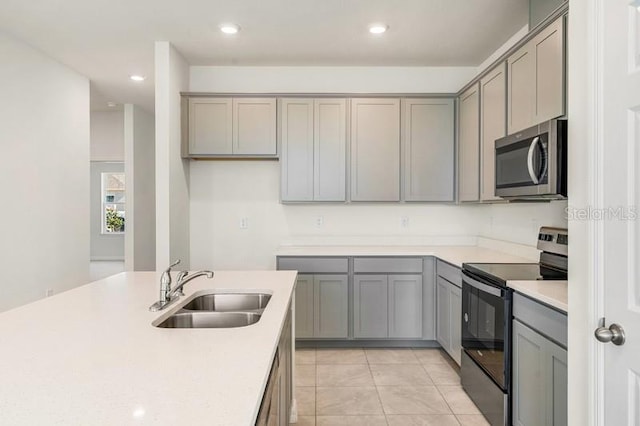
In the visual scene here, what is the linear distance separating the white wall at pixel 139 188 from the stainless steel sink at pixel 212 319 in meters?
4.89

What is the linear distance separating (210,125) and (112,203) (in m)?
6.58

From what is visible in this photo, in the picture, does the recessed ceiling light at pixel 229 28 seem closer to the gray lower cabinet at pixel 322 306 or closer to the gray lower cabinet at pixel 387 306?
the gray lower cabinet at pixel 322 306

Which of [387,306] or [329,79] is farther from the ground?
[329,79]

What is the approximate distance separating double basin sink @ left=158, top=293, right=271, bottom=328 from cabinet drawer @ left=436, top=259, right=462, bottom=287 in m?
1.69

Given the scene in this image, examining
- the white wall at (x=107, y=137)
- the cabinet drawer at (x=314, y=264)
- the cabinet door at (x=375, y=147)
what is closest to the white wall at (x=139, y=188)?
the white wall at (x=107, y=137)

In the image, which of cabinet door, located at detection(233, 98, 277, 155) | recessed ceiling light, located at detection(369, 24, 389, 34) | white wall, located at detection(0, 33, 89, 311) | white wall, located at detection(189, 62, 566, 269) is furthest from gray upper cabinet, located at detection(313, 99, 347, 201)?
white wall, located at detection(0, 33, 89, 311)

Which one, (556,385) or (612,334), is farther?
(556,385)

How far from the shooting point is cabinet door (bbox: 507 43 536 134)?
244 centimetres

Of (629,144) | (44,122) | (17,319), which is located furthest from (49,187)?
(629,144)

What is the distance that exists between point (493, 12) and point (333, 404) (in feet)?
10.00

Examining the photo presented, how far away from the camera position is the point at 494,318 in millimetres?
2301

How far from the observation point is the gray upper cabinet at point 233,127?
383 cm

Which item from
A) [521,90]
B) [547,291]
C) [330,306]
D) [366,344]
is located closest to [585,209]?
[547,291]

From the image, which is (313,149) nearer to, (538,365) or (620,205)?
(538,365)
